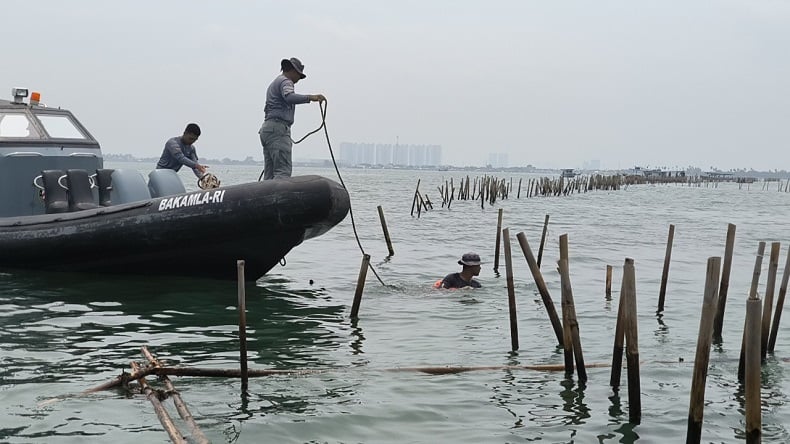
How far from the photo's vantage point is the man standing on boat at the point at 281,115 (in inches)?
421

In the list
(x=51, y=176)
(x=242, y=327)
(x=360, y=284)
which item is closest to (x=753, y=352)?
(x=242, y=327)

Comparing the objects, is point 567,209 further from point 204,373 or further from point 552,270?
point 204,373

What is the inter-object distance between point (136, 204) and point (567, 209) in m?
30.6

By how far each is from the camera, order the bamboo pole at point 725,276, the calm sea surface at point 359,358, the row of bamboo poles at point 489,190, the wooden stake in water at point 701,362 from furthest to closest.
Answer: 1. the row of bamboo poles at point 489,190
2. the bamboo pole at point 725,276
3. the calm sea surface at point 359,358
4. the wooden stake in water at point 701,362

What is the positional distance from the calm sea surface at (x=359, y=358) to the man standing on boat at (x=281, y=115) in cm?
185

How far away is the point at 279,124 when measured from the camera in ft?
35.8

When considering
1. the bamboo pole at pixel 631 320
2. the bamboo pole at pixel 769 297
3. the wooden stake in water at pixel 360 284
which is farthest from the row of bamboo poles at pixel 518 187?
the bamboo pole at pixel 631 320

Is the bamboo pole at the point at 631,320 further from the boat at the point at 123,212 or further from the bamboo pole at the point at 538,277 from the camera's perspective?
the boat at the point at 123,212

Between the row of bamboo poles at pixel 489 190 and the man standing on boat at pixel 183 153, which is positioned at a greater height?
the man standing on boat at pixel 183 153

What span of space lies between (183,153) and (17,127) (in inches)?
95.6

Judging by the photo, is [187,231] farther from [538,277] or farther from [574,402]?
[574,402]

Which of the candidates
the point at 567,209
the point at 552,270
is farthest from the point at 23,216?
the point at 567,209

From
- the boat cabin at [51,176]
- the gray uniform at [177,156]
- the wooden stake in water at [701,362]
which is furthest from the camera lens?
the gray uniform at [177,156]

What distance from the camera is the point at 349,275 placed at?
48.5ft
